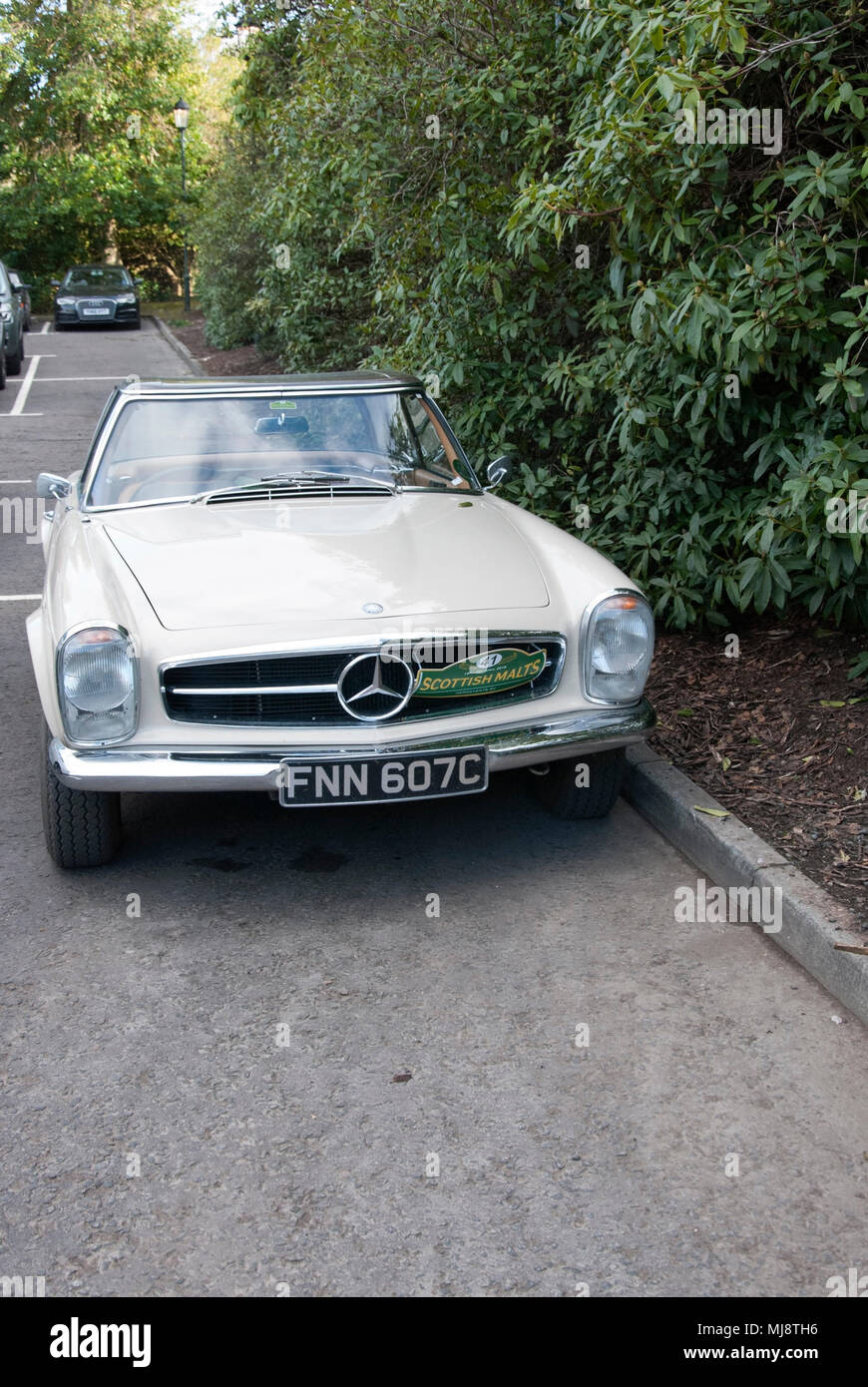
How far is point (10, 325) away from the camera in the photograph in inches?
747

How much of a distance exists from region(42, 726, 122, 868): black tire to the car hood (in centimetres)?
63

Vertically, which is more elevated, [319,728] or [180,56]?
[180,56]

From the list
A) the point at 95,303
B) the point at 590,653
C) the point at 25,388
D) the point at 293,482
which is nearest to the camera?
the point at 590,653

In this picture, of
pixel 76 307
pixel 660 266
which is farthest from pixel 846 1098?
pixel 76 307

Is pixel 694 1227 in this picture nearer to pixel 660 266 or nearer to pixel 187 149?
pixel 660 266

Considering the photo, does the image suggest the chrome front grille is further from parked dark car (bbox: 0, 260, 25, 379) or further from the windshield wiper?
parked dark car (bbox: 0, 260, 25, 379)

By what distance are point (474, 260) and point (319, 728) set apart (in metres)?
A: 3.62

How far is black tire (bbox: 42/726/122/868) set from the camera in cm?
396

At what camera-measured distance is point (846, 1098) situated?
118 inches

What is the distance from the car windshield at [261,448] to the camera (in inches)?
194

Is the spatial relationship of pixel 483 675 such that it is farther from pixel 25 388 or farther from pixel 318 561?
pixel 25 388

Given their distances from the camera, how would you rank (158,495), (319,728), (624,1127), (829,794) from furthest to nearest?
(158,495)
(829,794)
(319,728)
(624,1127)

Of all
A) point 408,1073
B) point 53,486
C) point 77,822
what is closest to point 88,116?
point 53,486

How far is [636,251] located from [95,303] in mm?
25024
